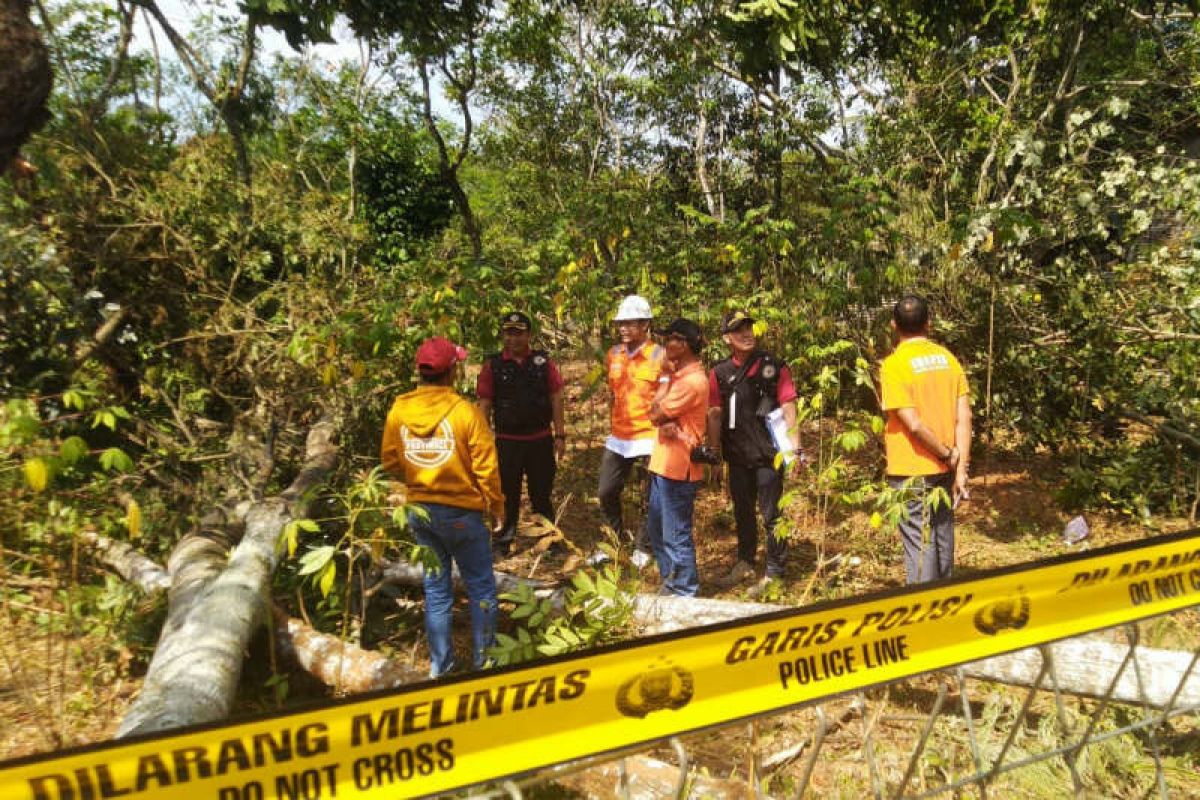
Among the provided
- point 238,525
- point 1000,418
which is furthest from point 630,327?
point 1000,418

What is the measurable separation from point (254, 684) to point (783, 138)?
8170mm

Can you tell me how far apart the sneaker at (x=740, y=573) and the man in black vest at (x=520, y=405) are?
144 centimetres

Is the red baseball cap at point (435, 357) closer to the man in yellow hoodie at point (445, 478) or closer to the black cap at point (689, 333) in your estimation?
the man in yellow hoodie at point (445, 478)

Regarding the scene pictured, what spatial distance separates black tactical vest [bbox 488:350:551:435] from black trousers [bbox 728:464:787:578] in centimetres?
145

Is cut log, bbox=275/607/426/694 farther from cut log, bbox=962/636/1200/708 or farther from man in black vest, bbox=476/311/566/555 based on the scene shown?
cut log, bbox=962/636/1200/708

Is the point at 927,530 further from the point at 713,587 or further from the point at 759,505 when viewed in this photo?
the point at 713,587

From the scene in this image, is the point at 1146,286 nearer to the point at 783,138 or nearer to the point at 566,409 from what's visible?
the point at 783,138

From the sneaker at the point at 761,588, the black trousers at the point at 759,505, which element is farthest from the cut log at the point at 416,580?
the black trousers at the point at 759,505

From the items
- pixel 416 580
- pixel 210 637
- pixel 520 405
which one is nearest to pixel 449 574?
pixel 416 580

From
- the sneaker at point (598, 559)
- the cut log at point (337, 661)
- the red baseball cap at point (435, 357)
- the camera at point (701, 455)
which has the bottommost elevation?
the sneaker at point (598, 559)

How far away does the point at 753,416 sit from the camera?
431 cm

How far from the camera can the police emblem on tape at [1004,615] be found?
188 centimetres

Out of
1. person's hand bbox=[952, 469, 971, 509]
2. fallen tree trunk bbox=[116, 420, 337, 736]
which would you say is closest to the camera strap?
person's hand bbox=[952, 469, 971, 509]

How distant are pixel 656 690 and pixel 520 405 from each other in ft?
11.1
